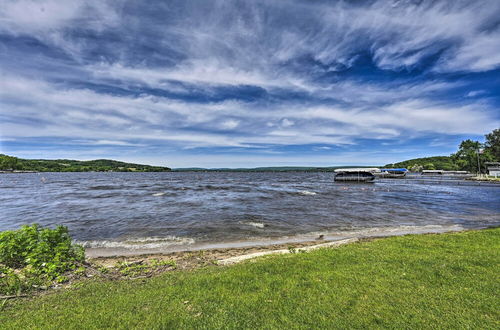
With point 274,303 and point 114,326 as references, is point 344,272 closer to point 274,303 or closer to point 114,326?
point 274,303

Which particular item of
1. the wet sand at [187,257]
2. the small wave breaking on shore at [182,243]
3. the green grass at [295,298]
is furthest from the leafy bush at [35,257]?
the small wave breaking on shore at [182,243]

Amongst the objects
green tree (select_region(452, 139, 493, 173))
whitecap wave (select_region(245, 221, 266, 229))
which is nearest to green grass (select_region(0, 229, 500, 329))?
whitecap wave (select_region(245, 221, 266, 229))

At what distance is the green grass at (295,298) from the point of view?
437 centimetres

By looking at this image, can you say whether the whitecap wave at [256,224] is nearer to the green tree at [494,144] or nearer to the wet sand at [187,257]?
the wet sand at [187,257]

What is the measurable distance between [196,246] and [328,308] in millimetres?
9640

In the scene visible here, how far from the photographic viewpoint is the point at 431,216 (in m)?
21.9

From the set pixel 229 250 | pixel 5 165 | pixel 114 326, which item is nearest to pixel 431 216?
pixel 229 250

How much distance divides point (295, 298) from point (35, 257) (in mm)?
8083

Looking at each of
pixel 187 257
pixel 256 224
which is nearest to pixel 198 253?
pixel 187 257

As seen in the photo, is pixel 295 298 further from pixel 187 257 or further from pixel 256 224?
pixel 256 224

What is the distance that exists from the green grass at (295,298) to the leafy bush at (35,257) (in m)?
1.27

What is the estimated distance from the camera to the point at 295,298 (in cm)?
520

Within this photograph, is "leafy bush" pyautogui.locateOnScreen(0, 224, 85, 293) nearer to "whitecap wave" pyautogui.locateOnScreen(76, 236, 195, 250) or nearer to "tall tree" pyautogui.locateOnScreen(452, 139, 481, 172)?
"whitecap wave" pyautogui.locateOnScreen(76, 236, 195, 250)

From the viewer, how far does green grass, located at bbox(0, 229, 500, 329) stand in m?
4.37
